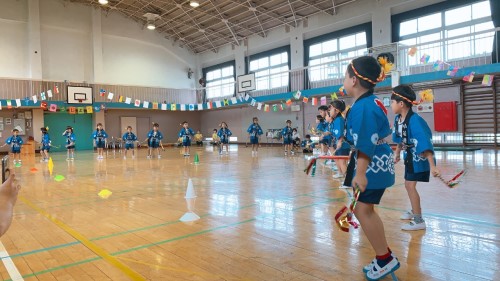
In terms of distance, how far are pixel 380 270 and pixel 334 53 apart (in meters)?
19.4

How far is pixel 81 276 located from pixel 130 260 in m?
0.40

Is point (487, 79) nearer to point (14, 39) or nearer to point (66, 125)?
point (66, 125)

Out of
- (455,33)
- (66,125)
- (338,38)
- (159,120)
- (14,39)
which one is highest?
(14,39)

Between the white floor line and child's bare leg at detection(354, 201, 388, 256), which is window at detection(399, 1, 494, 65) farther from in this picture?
the white floor line

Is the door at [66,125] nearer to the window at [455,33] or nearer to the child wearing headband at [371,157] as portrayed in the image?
the window at [455,33]

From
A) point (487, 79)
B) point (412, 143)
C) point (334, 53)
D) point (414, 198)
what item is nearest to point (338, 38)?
point (334, 53)

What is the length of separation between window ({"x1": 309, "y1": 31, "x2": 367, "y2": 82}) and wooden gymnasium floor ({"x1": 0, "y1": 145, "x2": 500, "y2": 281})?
13.8m

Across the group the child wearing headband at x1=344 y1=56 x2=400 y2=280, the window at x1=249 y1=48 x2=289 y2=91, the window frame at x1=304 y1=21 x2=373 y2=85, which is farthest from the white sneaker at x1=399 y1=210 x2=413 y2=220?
the window at x1=249 y1=48 x2=289 y2=91

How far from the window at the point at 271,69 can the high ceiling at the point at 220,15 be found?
164 cm

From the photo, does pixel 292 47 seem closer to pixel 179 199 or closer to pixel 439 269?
pixel 179 199

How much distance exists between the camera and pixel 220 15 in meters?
21.8

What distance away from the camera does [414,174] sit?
3.64m

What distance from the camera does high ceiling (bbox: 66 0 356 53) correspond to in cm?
2016

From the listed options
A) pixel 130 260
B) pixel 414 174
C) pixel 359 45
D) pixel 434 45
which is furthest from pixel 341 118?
pixel 359 45
